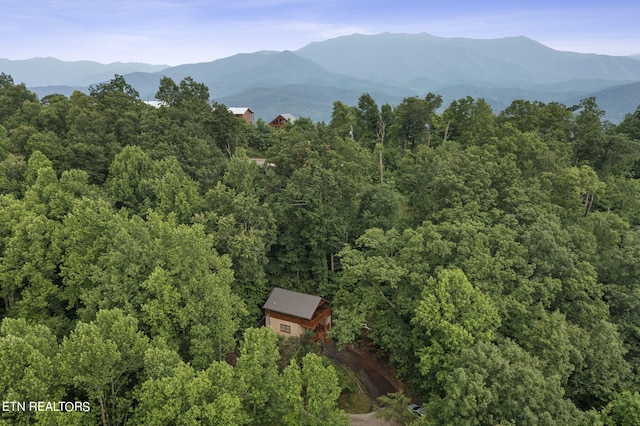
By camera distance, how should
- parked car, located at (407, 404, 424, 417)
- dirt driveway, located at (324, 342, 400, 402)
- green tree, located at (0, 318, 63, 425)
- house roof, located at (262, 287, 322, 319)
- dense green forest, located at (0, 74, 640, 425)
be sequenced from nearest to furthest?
green tree, located at (0, 318, 63, 425) < dense green forest, located at (0, 74, 640, 425) < parked car, located at (407, 404, 424, 417) < dirt driveway, located at (324, 342, 400, 402) < house roof, located at (262, 287, 322, 319)

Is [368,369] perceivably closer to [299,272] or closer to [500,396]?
[299,272]

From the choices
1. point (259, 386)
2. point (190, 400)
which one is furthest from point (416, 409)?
point (190, 400)

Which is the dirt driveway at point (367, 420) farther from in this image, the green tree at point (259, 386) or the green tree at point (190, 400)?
the green tree at point (190, 400)

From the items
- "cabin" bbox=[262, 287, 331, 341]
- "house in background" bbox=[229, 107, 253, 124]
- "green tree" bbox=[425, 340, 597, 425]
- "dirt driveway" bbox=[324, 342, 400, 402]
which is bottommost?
"dirt driveway" bbox=[324, 342, 400, 402]

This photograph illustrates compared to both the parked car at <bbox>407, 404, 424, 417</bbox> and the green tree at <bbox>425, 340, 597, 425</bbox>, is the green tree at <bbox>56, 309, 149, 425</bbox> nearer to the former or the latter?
the green tree at <bbox>425, 340, 597, 425</bbox>

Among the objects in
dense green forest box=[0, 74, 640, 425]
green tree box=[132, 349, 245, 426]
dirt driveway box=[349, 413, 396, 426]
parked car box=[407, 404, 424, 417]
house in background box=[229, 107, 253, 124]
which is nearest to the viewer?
green tree box=[132, 349, 245, 426]

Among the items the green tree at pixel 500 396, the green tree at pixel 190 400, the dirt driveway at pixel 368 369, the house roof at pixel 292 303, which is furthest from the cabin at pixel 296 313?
the green tree at pixel 190 400

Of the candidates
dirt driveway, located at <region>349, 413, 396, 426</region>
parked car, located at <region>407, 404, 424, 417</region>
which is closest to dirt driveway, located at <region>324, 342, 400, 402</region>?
parked car, located at <region>407, 404, 424, 417</region>
